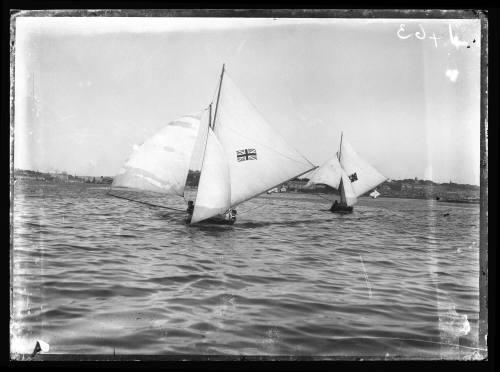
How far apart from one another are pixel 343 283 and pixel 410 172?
1.75 metres

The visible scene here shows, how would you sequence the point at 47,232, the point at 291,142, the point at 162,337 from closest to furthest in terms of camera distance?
the point at 162,337, the point at 47,232, the point at 291,142

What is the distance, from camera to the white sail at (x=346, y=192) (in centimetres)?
593

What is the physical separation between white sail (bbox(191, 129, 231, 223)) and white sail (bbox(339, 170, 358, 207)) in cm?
171

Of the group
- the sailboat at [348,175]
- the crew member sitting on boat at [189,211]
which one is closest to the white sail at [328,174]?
the sailboat at [348,175]

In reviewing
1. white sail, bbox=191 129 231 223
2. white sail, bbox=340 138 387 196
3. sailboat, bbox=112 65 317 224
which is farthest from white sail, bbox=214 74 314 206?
white sail, bbox=340 138 387 196

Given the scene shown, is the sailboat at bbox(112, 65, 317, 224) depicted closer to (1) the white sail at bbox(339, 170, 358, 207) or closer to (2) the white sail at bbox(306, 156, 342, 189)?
(2) the white sail at bbox(306, 156, 342, 189)

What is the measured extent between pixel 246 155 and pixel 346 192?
5.54ft

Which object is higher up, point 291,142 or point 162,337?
point 291,142

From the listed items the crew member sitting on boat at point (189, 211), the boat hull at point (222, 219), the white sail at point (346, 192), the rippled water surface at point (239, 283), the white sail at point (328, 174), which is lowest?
the rippled water surface at point (239, 283)

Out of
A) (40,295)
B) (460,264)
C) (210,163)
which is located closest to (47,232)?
(40,295)

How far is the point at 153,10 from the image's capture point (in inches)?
216

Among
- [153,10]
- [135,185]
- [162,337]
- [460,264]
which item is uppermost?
[153,10]

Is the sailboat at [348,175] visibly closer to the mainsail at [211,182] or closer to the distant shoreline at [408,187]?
the distant shoreline at [408,187]
